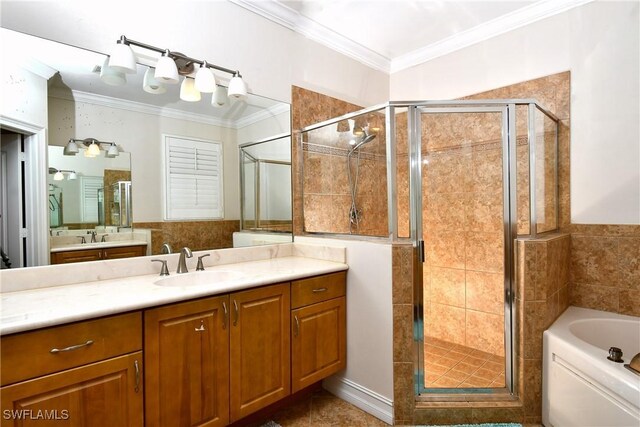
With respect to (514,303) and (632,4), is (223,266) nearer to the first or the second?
(514,303)

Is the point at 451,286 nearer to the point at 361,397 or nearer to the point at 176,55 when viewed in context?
the point at 361,397

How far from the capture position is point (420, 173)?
2053mm

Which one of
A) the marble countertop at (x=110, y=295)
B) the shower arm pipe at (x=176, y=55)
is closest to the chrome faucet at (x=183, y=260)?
the marble countertop at (x=110, y=295)

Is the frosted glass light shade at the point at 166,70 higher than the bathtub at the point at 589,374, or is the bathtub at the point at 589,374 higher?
the frosted glass light shade at the point at 166,70

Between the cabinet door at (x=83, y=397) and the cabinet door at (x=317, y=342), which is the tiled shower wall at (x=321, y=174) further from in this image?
the cabinet door at (x=83, y=397)

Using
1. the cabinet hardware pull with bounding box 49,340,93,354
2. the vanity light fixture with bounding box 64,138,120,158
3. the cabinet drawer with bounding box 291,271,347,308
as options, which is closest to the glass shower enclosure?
the cabinet drawer with bounding box 291,271,347,308

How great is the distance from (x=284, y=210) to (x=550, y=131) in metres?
2.00

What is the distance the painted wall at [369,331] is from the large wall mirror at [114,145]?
2.89 feet

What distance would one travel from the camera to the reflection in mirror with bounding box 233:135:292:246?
237cm

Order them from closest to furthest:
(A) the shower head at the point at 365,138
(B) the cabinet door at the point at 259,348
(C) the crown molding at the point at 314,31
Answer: (B) the cabinet door at the point at 259,348
(A) the shower head at the point at 365,138
(C) the crown molding at the point at 314,31

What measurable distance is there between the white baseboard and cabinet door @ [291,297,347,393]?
0.49 ft

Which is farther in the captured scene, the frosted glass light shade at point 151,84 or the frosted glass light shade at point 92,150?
the frosted glass light shade at point 151,84

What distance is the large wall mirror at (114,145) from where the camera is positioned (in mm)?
1593

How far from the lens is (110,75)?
5.83 ft
